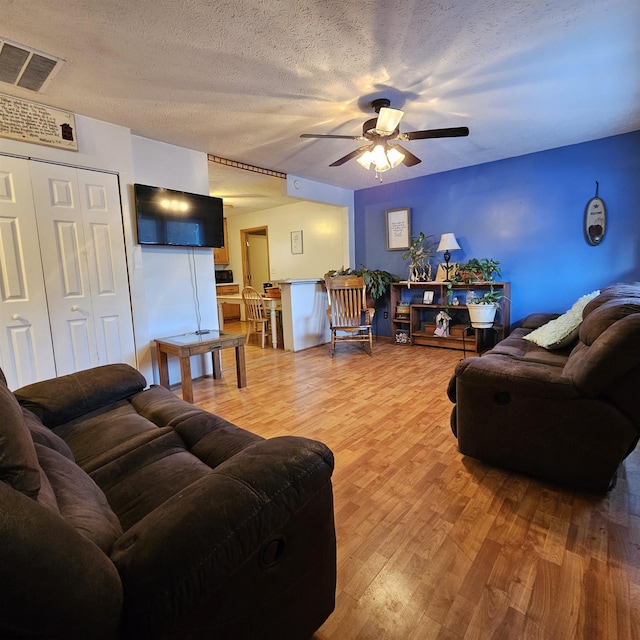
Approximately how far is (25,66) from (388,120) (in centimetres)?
223

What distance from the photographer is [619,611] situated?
1110 mm

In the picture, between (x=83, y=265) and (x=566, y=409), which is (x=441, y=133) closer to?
(x=566, y=409)

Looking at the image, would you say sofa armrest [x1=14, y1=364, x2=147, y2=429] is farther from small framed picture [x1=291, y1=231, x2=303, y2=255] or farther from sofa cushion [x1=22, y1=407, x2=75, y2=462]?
small framed picture [x1=291, y1=231, x2=303, y2=255]

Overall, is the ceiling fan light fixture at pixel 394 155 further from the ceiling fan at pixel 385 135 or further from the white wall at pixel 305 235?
the white wall at pixel 305 235

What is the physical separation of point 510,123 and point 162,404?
11.7 feet

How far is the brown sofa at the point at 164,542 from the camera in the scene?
53cm

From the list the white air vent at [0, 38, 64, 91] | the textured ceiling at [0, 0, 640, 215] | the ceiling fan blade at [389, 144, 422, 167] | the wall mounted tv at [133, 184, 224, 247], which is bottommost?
the wall mounted tv at [133, 184, 224, 247]

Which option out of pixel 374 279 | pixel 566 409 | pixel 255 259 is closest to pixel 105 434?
pixel 566 409

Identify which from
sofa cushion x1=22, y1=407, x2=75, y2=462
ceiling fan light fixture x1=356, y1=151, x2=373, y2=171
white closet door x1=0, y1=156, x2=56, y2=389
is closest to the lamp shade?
ceiling fan light fixture x1=356, y1=151, x2=373, y2=171

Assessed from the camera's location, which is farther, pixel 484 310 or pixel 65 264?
pixel 484 310

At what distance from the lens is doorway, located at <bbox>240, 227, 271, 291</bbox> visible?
748cm

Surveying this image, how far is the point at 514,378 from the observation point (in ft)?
5.64

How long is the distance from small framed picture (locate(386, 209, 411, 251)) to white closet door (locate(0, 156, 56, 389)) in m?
4.16

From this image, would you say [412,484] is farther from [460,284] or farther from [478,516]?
[460,284]
